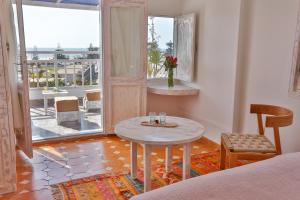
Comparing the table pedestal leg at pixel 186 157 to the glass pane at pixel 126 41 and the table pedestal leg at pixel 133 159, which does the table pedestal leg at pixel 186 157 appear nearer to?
the table pedestal leg at pixel 133 159

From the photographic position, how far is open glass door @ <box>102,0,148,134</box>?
354 cm

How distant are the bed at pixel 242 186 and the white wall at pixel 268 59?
1578 millimetres

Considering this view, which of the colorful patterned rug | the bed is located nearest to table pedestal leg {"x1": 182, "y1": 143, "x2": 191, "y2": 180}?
the colorful patterned rug

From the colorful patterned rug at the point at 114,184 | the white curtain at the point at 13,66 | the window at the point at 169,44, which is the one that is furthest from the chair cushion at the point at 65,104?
the colorful patterned rug at the point at 114,184

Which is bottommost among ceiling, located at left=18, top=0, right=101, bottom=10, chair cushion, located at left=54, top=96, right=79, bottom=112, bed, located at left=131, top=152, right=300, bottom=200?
chair cushion, located at left=54, top=96, right=79, bottom=112

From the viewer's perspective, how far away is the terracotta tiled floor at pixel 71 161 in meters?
2.38

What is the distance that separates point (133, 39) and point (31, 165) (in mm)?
2106

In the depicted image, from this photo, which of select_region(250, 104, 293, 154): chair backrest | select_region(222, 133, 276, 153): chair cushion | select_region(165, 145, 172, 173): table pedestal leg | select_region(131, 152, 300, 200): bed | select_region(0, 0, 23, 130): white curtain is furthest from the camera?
select_region(0, 0, 23, 130): white curtain

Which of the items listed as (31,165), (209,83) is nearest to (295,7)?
(209,83)

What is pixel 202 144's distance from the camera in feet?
11.6

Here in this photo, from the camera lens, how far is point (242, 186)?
1038mm

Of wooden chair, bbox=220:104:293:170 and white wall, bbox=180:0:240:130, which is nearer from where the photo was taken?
wooden chair, bbox=220:104:293:170

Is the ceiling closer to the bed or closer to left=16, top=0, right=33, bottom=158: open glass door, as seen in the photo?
left=16, top=0, right=33, bottom=158: open glass door

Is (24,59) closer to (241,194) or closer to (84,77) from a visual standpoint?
(241,194)
